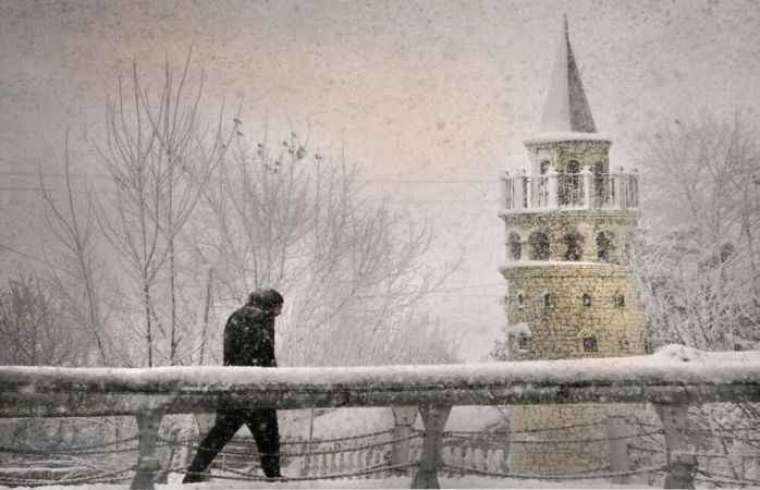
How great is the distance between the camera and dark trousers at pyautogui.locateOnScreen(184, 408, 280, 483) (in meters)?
4.81

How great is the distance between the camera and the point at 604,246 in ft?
92.4

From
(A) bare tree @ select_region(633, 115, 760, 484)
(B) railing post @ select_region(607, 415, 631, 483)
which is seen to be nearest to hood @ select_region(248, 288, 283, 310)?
(B) railing post @ select_region(607, 415, 631, 483)

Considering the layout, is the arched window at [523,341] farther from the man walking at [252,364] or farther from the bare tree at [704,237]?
the man walking at [252,364]

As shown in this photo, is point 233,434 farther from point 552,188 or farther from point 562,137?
point 562,137

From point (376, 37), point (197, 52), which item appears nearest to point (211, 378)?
point (197, 52)

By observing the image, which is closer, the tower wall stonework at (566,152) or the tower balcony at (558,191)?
the tower balcony at (558,191)

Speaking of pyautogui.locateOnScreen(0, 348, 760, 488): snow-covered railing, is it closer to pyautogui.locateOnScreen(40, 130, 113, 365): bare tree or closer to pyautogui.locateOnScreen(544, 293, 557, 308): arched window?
pyautogui.locateOnScreen(40, 130, 113, 365): bare tree

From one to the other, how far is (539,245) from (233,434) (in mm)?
Result: 24178

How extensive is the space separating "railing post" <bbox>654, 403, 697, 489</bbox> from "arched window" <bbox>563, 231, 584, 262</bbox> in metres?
24.1

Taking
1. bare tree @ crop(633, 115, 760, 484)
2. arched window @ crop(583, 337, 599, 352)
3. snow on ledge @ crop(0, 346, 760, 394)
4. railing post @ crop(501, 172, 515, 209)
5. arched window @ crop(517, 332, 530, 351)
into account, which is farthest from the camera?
railing post @ crop(501, 172, 515, 209)

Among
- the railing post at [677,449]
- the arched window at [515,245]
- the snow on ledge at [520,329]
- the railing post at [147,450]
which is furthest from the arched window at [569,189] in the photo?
the railing post at [147,450]

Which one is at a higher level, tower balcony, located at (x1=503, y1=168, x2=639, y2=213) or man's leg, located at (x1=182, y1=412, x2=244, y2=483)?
tower balcony, located at (x1=503, y1=168, x2=639, y2=213)

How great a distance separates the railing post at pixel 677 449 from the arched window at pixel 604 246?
77.7 ft

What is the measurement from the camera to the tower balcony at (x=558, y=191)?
2823 cm
